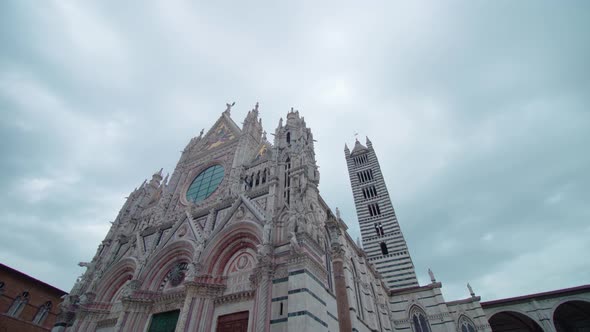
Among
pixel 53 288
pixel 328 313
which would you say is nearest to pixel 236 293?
pixel 328 313

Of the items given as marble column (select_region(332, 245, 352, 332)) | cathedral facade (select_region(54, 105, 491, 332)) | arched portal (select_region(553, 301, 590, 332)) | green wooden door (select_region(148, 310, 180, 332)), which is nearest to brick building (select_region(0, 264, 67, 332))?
cathedral facade (select_region(54, 105, 491, 332))

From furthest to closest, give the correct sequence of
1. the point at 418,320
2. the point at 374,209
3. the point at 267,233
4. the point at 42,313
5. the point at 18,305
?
the point at 374,209, the point at 418,320, the point at 42,313, the point at 18,305, the point at 267,233

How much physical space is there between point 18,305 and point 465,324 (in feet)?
100

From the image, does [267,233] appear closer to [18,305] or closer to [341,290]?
[341,290]

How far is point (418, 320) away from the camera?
2056cm

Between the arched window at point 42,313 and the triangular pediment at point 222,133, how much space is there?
1579 cm

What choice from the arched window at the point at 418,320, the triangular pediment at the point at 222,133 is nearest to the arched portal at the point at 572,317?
the arched window at the point at 418,320

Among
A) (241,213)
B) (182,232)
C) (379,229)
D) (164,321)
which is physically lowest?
(164,321)

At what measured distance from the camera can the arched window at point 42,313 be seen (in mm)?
18547

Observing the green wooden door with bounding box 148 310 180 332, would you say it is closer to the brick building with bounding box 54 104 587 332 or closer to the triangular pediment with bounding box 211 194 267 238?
the brick building with bounding box 54 104 587 332

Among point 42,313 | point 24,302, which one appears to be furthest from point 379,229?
point 24,302

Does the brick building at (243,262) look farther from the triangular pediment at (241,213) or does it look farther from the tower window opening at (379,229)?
the tower window opening at (379,229)

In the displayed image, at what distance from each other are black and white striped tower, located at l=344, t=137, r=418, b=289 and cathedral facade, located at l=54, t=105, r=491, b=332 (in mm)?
5678

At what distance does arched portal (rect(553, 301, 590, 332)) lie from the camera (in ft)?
67.3
